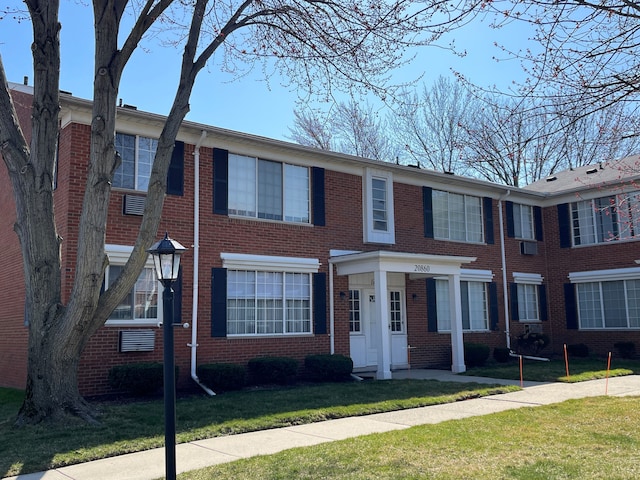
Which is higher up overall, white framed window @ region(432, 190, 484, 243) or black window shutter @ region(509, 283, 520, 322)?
white framed window @ region(432, 190, 484, 243)

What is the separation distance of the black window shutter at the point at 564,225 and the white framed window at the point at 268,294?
1063cm

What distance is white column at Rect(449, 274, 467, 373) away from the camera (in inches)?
637

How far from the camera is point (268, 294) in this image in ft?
47.1

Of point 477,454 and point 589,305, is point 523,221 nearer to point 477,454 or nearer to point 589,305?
point 589,305

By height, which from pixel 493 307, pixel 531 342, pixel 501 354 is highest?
pixel 493 307

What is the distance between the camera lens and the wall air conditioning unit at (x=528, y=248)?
20.9 metres

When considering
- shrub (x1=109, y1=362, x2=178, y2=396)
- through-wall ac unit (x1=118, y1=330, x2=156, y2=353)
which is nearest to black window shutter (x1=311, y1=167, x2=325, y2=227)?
through-wall ac unit (x1=118, y1=330, x2=156, y2=353)

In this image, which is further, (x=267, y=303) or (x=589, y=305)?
(x=589, y=305)

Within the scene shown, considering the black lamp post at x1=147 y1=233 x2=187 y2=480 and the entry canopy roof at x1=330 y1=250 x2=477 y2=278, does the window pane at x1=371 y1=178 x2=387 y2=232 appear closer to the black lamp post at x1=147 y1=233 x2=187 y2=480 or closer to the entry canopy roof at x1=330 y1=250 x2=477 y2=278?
the entry canopy roof at x1=330 y1=250 x2=477 y2=278

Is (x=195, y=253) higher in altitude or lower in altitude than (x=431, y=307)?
higher

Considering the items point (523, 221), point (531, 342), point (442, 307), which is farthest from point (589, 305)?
point (442, 307)

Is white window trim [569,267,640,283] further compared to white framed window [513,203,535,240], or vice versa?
white framed window [513,203,535,240]

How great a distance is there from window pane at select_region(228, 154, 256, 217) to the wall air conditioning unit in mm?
10728

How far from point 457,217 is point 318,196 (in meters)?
5.69
